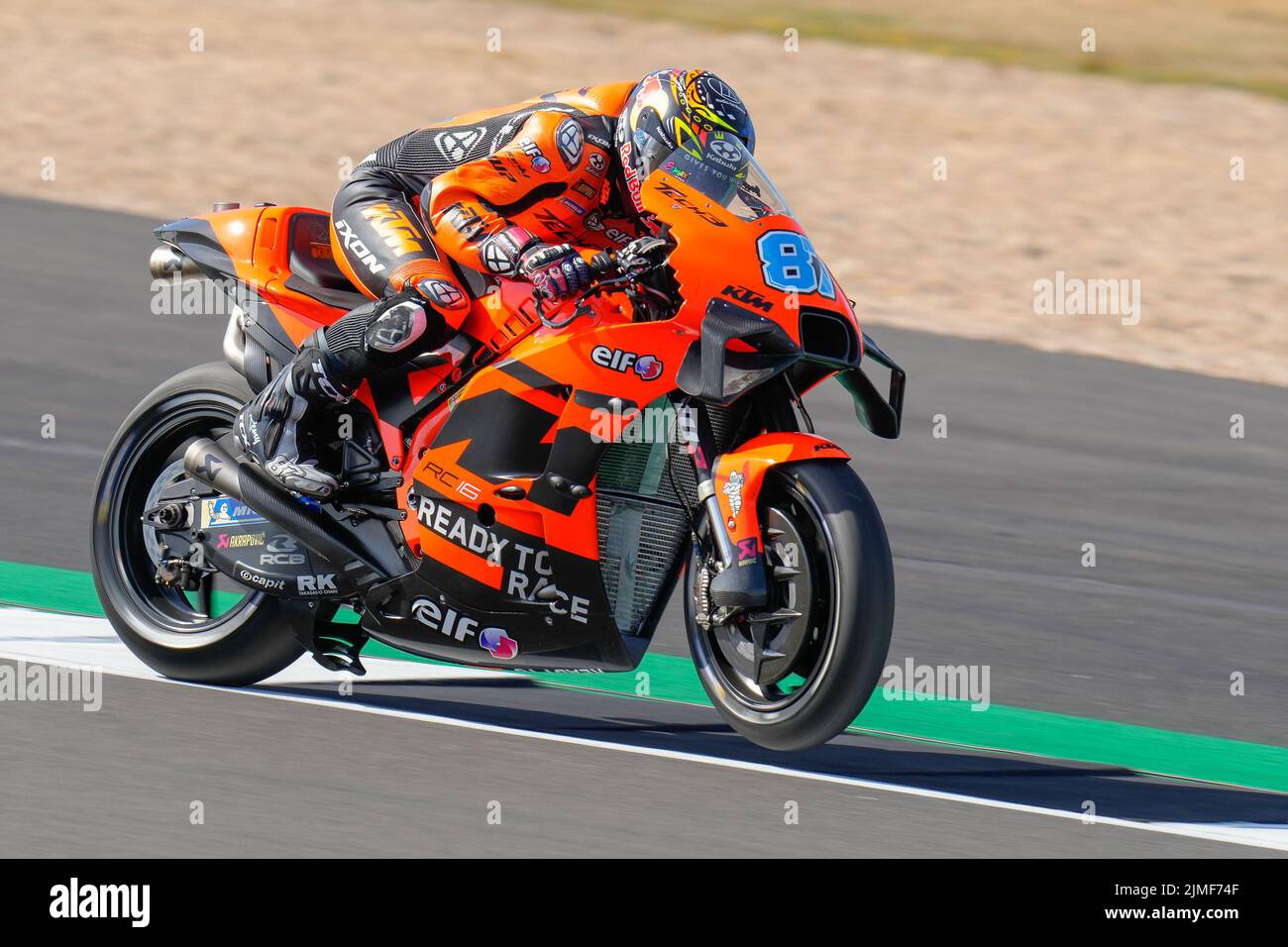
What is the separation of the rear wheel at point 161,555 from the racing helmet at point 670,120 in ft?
4.88

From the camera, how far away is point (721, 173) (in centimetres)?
577

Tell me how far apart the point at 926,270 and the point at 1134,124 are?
5.47 meters

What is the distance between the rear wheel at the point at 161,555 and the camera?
6.50 m

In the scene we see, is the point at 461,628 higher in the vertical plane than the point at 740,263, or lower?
Result: lower

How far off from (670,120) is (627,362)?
64 centimetres

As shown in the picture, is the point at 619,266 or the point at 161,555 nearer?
the point at 619,266

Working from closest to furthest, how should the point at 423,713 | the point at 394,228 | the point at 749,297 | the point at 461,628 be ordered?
the point at 749,297, the point at 461,628, the point at 394,228, the point at 423,713

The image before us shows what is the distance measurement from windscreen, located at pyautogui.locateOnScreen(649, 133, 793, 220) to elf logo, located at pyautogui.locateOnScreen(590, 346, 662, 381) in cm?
44

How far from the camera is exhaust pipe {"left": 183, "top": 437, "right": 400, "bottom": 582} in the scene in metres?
6.26

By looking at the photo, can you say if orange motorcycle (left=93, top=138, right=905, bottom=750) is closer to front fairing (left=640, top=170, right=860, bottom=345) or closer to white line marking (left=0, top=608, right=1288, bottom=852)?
front fairing (left=640, top=170, right=860, bottom=345)

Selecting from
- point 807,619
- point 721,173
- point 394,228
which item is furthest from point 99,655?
point 721,173

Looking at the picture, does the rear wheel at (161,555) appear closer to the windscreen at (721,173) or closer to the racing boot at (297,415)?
the racing boot at (297,415)

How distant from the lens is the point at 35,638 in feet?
22.6

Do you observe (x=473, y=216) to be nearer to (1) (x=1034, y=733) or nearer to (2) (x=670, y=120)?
(2) (x=670, y=120)
